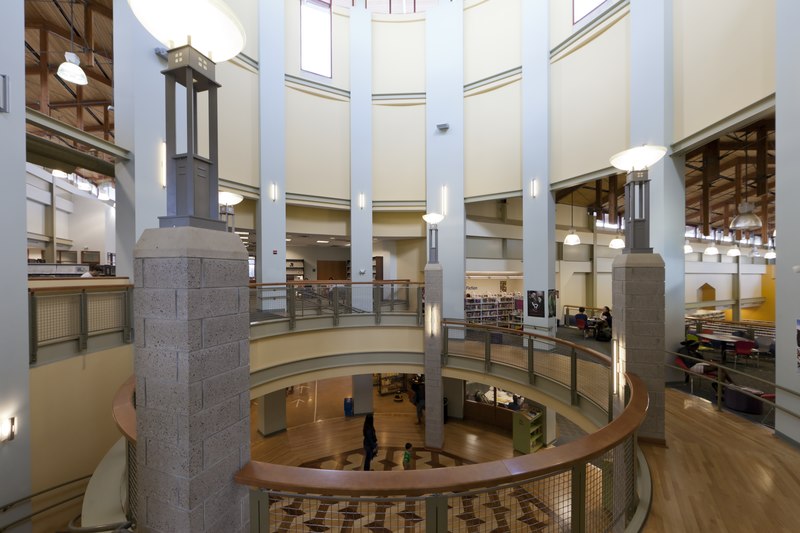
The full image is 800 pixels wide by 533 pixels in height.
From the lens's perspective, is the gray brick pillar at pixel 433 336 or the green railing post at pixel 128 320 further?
the gray brick pillar at pixel 433 336

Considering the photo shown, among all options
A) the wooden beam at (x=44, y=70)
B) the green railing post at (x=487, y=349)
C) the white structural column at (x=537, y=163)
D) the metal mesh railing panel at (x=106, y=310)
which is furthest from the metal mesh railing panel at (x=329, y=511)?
the wooden beam at (x=44, y=70)

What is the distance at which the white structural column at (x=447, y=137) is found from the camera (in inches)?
437

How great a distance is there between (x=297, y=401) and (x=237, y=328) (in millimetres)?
12654

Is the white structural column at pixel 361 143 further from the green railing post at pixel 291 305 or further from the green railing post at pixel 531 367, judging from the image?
the green railing post at pixel 531 367

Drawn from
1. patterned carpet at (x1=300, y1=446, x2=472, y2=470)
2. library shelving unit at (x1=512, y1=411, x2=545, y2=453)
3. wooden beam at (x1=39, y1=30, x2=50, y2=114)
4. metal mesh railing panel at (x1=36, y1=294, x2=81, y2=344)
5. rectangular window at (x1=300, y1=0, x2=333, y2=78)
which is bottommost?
patterned carpet at (x1=300, y1=446, x2=472, y2=470)

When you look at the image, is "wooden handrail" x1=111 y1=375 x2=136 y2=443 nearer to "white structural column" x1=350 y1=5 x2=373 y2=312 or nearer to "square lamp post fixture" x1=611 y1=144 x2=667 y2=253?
"square lamp post fixture" x1=611 y1=144 x2=667 y2=253

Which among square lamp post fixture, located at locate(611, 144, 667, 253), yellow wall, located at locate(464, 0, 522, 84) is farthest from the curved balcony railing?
yellow wall, located at locate(464, 0, 522, 84)

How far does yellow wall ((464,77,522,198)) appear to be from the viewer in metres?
10.3

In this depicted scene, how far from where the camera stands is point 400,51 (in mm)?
11711

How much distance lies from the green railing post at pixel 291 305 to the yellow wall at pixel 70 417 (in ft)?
10.3

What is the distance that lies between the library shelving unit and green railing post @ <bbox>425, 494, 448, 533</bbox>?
8.93 metres

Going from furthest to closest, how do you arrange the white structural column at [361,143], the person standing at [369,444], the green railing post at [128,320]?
the white structural column at [361,143] → the person standing at [369,444] → the green railing post at [128,320]

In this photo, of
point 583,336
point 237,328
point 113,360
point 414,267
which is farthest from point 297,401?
point 237,328

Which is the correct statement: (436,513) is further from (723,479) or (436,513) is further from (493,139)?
(493,139)
